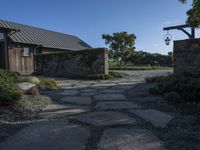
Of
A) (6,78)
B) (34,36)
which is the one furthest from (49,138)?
(34,36)

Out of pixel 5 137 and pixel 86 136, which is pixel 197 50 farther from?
pixel 5 137

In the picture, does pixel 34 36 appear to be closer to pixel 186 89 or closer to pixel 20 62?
pixel 20 62

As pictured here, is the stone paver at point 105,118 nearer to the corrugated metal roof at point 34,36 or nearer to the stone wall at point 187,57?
the stone wall at point 187,57

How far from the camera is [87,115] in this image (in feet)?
12.8

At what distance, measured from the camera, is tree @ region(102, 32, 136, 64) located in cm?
2912

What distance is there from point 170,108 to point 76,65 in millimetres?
9909

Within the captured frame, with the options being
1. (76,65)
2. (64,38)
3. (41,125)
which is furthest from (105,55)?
(64,38)

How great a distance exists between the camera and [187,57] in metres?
8.74

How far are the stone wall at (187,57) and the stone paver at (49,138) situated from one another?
20.2 ft

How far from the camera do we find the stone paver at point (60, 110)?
13.0 ft

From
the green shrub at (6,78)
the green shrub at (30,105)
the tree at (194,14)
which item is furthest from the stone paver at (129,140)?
the tree at (194,14)

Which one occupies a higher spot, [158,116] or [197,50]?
[197,50]

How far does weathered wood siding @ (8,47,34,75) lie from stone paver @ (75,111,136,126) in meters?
14.3

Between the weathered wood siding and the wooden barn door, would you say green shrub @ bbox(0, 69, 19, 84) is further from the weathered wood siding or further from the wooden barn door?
the weathered wood siding
